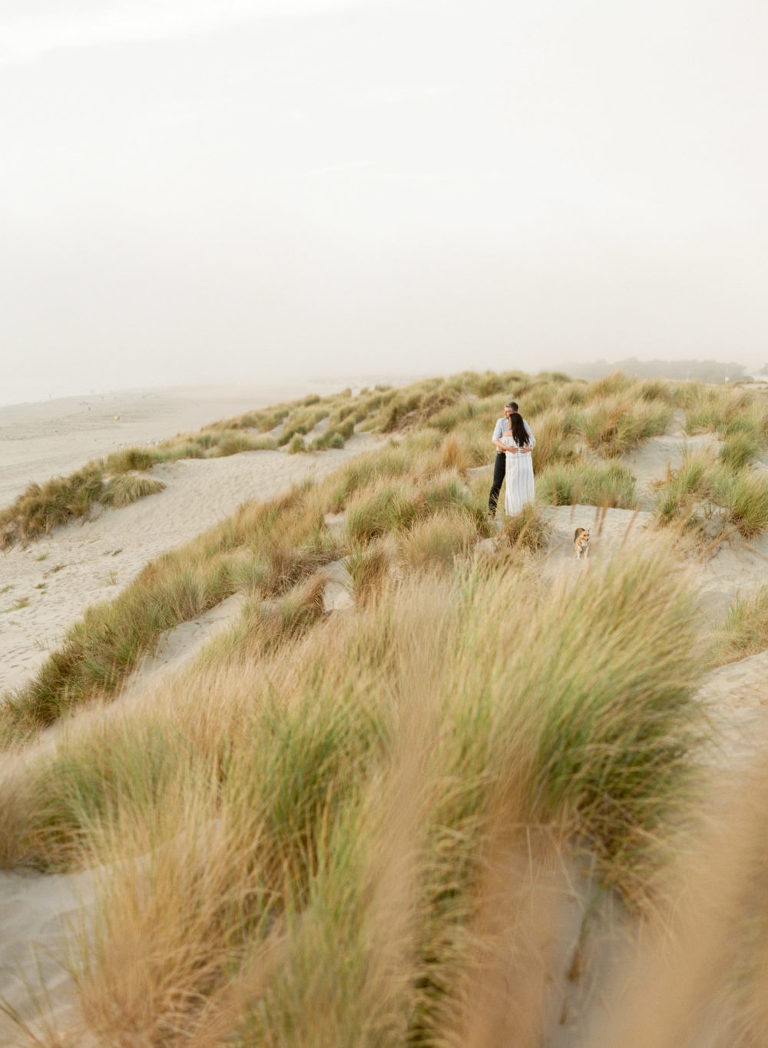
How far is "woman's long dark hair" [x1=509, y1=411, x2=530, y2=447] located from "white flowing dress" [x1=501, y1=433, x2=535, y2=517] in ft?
0.47

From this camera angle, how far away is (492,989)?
1028 millimetres

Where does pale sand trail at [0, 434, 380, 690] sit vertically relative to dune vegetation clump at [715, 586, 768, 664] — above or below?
below

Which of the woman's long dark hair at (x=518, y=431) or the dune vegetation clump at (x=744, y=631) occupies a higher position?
the woman's long dark hair at (x=518, y=431)

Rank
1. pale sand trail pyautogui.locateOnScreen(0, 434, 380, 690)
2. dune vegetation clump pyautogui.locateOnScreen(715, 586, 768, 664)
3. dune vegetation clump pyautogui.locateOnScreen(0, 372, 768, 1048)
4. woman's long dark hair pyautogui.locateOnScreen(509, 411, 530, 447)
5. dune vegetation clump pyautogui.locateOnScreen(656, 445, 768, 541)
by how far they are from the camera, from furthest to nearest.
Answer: pale sand trail pyautogui.locateOnScreen(0, 434, 380, 690) < woman's long dark hair pyautogui.locateOnScreen(509, 411, 530, 447) < dune vegetation clump pyautogui.locateOnScreen(656, 445, 768, 541) < dune vegetation clump pyautogui.locateOnScreen(715, 586, 768, 664) < dune vegetation clump pyautogui.locateOnScreen(0, 372, 768, 1048)

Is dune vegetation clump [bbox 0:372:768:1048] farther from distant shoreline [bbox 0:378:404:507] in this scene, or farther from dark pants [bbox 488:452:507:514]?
distant shoreline [bbox 0:378:404:507]

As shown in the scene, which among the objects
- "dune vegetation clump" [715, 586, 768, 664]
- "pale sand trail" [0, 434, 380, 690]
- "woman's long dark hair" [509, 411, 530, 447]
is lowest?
"pale sand trail" [0, 434, 380, 690]

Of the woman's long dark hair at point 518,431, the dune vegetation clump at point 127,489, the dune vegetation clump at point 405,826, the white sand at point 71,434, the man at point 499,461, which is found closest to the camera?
the dune vegetation clump at point 405,826

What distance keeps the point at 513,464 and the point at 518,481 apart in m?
0.19

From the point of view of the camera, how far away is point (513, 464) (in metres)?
5.83

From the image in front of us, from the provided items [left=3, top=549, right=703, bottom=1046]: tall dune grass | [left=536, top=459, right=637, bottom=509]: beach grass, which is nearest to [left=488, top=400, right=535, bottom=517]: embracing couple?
[left=536, top=459, right=637, bottom=509]: beach grass

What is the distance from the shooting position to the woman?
568cm

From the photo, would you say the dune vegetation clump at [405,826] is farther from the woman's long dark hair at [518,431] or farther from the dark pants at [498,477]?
the dark pants at [498,477]

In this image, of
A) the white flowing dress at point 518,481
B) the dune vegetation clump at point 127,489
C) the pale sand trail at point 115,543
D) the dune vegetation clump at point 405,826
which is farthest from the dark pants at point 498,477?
the dune vegetation clump at point 127,489

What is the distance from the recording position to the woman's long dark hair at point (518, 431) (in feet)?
19.5
